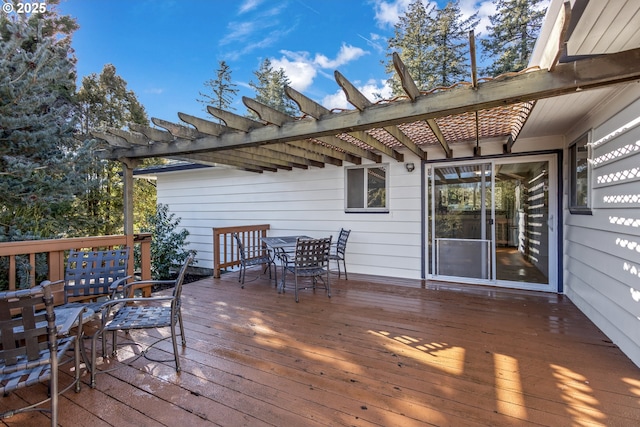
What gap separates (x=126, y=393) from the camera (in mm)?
2027

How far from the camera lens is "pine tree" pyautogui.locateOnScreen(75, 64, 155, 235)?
7528mm

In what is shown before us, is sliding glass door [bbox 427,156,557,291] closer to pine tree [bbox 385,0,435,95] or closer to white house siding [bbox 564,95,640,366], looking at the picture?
white house siding [bbox 564,95,640,366]

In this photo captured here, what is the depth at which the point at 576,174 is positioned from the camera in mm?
3830

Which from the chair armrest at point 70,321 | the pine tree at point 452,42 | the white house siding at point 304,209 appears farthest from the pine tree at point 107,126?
the pine tree at point 452,42

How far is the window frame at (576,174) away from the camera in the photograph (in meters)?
3.30

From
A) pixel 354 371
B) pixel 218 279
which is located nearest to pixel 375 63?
pixel 218 279

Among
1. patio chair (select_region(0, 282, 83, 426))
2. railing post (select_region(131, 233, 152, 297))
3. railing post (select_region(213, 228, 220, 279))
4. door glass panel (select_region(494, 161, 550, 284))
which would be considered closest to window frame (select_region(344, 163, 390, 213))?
door glass panel (select_region(494, 161, 550, 284))

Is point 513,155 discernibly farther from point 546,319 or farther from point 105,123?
point 105,123

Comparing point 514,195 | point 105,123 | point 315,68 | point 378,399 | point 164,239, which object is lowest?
point 378,399

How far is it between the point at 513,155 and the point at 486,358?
3.39 metres

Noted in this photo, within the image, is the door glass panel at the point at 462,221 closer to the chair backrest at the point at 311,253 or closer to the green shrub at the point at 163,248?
the chair backrest at the point at 311,253

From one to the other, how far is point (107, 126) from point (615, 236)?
42.9 feet

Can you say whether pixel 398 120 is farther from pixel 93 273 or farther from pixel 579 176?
pixel 93 273

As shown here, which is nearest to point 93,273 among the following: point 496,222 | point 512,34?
point 496,222
